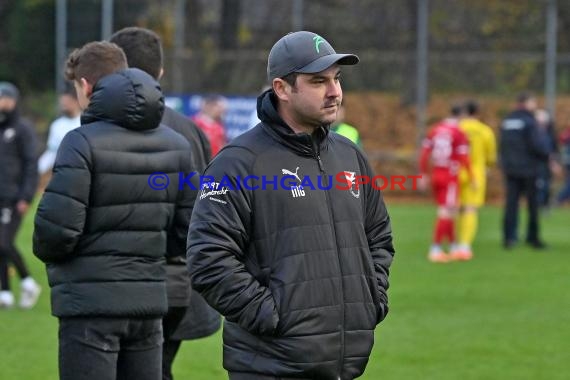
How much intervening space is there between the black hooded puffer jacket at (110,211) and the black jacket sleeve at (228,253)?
3.32 ft

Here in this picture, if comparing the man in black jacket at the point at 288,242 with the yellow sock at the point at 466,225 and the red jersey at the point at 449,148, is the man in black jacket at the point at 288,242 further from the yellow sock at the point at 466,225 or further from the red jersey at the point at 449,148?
the yellow sock at the point at 466,225

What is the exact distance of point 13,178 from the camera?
12297 mm

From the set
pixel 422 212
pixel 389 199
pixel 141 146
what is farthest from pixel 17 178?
pixel 389 199

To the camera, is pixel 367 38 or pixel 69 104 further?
pixel 367 38

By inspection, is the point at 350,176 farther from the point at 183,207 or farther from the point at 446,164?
the point at 446,164

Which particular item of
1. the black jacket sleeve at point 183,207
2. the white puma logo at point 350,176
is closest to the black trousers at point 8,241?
the black jacket sleeve at point 183,207

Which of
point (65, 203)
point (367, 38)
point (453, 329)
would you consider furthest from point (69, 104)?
point (367, 38)

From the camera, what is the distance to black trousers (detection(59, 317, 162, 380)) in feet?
18.3

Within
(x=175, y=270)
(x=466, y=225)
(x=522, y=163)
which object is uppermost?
(x=175, y=270)

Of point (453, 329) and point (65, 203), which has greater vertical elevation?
point (65, 203)

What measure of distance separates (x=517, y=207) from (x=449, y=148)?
106 inches

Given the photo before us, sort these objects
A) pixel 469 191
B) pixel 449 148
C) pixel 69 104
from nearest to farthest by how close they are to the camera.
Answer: pixel 69 104 → pixel 449 148 → pixel 469 191

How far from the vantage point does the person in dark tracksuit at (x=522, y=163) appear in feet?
61.4

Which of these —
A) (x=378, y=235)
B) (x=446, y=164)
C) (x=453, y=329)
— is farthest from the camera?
(x=446, y=164)
